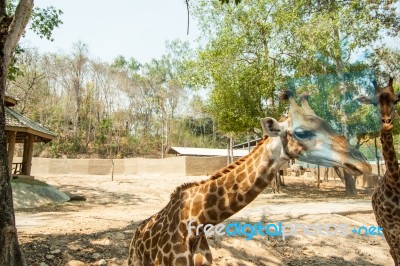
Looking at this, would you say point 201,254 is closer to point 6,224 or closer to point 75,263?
point 6,224

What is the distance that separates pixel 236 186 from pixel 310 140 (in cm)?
88

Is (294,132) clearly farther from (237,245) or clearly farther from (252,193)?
(237,245)

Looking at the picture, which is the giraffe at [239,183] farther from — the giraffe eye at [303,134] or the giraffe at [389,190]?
the giraffe at [389,190]

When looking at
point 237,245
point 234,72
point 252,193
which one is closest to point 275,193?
point 234,72

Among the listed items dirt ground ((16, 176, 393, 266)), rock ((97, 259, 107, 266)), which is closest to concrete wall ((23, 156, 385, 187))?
dirt ground ((16, 176, 393, 266))

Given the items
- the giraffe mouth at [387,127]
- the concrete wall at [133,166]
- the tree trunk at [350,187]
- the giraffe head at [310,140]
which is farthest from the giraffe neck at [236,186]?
the concrete wall at [133,166]

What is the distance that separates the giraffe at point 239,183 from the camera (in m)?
3.31

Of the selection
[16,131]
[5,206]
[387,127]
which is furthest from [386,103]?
[16,131]

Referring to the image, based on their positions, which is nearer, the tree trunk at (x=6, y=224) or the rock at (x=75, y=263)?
the tree trunk at (x=6, y=224)

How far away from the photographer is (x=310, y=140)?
336 centimetres

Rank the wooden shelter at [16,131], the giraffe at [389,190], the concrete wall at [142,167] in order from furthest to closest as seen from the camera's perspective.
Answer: the concrete wall at [142,167] → the wooden shelter at [16,131] → the giraffe at [389,190]

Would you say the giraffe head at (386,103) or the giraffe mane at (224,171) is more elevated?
the giraffe head at (386,103)

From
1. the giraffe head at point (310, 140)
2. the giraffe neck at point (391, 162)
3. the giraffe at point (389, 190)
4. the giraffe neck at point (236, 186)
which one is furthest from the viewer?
the giraffe neck at point (391, 162)

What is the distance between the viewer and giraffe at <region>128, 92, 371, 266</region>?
10.9ft
